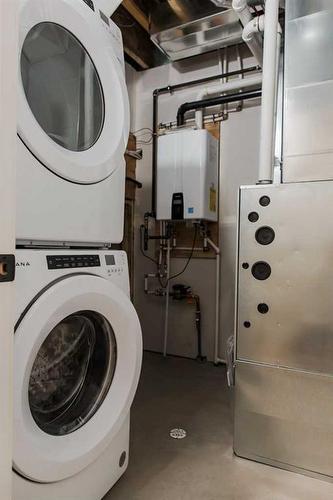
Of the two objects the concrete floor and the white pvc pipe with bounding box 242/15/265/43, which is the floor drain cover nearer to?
the concrete floor

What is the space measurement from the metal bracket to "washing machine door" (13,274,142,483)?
0.85ft

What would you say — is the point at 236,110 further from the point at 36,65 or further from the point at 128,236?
the point at 36,65

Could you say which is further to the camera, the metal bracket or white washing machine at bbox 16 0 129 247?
white washing machine at bbox 16 0 129 247

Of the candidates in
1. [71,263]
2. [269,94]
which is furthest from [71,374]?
[269,94]

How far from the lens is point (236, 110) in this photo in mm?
2934

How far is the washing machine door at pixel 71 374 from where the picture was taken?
92cm

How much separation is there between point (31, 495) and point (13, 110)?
1052 mm

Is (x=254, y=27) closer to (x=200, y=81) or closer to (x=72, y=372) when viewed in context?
(x=200, y=81)

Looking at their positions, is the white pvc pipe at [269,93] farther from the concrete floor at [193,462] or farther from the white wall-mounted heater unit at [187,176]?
the concrete floor at [193,462]

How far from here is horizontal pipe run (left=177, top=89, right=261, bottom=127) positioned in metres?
2.72

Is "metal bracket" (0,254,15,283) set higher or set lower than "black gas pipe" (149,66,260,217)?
lower

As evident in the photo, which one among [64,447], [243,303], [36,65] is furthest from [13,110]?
[243,303]

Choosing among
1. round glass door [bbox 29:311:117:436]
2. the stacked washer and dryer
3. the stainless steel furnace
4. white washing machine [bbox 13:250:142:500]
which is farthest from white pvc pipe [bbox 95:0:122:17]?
round glass door [bbox 29:311:117:436]

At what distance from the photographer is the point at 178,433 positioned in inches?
72.6
